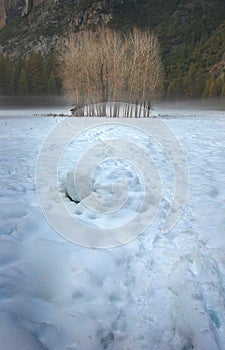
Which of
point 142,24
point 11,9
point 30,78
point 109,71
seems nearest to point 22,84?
point 30,78

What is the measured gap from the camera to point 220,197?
6.01 m

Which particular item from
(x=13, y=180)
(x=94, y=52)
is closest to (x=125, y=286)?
(x=13, y=180)

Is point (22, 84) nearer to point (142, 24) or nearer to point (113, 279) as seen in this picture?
point (113, 279)

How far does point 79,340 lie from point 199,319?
1195 millimetres

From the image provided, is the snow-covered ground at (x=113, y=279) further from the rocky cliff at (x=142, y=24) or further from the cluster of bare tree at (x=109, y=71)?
the rocky cliff at (x=142, y=24)

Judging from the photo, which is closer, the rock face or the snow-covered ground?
the snow-covered ground

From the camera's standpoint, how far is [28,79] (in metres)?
63.5

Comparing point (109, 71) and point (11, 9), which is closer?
point (109, 71)

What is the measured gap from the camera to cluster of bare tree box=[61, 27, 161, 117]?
96.2 ft

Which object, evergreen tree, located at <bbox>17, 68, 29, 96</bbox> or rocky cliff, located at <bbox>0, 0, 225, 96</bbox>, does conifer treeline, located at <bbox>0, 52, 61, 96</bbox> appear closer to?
evergreen tree, located at <bbox>17, 68, 29, 96</bbox>

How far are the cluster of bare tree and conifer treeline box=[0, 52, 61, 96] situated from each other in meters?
31.8

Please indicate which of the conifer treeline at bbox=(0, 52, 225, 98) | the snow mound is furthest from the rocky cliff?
the snow mound

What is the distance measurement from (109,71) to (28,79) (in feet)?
128

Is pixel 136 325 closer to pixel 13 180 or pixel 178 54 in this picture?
pixel 13 180
